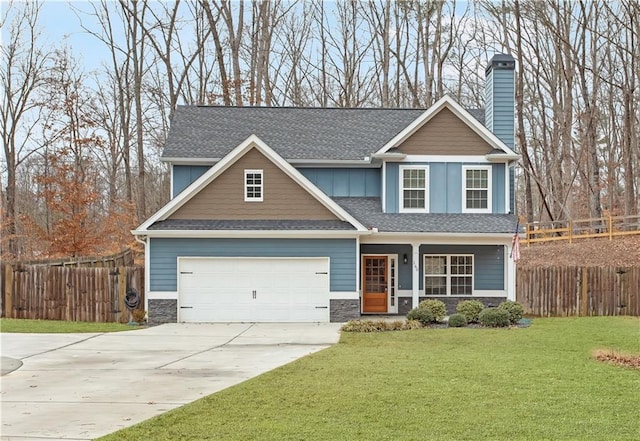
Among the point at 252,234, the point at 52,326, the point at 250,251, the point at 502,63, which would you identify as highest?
the point at 502,63

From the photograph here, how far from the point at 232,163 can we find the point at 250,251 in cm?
272

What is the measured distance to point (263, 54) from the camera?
1578 inches

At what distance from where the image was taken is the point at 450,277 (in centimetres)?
2462

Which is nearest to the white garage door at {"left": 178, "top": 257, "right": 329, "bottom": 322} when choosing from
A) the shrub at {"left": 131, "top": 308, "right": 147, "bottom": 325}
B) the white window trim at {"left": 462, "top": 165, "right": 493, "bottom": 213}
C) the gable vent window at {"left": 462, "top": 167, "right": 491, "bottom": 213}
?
the shrub at {"left": 131, "top": 308, "right": 147, "bottom": 325}

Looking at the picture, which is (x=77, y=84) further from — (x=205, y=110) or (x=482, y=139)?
(x=482, y=139)

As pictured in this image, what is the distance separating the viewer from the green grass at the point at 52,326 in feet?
64.1

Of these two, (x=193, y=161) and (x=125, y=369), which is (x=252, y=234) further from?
(x=125, y=369)

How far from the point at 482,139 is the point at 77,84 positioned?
78.3 ft

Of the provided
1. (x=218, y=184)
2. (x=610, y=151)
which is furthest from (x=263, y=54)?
(x=610, y=151)

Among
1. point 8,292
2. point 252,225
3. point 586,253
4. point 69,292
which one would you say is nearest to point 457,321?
point 252,225

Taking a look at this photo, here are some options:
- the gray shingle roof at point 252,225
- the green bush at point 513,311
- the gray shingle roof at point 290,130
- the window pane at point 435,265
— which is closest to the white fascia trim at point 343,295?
the gray shingle roof at point 252,225

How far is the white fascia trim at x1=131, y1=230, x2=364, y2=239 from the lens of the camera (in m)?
21.7

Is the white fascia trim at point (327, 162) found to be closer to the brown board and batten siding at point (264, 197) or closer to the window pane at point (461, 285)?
the brown board and batten siding at point (264, 197)

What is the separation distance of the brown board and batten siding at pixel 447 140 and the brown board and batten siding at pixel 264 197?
13.5ft
